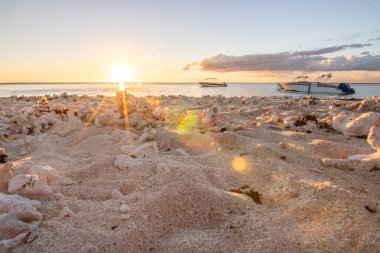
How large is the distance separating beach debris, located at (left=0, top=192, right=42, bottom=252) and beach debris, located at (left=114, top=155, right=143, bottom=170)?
1.07 metres

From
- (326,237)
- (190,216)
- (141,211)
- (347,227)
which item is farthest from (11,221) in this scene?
(347,227)

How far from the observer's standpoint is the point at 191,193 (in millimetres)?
2404

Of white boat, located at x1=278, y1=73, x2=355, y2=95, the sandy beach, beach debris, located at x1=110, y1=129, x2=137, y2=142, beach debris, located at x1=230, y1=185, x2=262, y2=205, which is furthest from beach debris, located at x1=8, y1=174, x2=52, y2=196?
white boat, located at x1=278, y1=73, x2=355, y2=95

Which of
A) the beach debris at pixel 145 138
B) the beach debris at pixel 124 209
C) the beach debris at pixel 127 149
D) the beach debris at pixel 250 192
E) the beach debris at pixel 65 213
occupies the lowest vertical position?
the beach debris at pixel 250 192

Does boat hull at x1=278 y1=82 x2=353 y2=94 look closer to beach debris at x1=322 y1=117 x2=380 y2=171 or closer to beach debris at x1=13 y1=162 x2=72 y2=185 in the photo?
beach debris at x1=322 y1=117 x2=380 y2=171

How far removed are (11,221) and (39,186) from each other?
Answer: 0.54 m

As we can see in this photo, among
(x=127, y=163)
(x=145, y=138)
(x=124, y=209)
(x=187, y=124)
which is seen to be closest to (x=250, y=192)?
(x=124, y=209)

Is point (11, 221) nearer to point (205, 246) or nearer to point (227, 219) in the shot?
point (205, 246)

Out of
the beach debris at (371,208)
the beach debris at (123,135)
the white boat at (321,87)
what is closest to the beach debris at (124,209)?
the beach debris at (371,208)

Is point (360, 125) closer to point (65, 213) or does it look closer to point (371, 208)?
point (371, 208)

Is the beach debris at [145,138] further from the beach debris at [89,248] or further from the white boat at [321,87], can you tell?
the white boat at [321,87]

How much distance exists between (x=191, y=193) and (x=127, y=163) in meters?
0.97

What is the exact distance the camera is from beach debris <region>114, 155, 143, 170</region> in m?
3.02

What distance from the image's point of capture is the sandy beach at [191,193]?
72.2 inches
